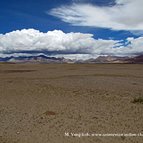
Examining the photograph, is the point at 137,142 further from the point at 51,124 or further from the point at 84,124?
the point at 51,124

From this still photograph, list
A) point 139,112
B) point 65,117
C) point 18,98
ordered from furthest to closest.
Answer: point 18,98 → point 139,112 → point 65,117

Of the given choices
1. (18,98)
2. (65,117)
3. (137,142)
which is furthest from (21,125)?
(18,98)

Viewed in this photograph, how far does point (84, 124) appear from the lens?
11.9 meters

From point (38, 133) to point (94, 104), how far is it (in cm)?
622

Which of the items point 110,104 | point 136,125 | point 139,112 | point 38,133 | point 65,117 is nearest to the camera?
point 38,133

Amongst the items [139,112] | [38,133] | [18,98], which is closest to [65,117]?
[38,133]

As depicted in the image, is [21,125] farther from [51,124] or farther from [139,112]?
[139,112]

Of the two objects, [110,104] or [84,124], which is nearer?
[84,124]

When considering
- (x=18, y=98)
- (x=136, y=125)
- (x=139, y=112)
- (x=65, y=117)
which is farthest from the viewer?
(x=18, y=98)

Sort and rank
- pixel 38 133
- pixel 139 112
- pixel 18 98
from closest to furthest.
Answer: pixel 38 133 < pixel 139 112 < pixel 18 98

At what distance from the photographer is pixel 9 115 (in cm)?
1401

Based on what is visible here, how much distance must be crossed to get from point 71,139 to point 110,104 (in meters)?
6.87

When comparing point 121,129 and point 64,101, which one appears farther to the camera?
point 64,101

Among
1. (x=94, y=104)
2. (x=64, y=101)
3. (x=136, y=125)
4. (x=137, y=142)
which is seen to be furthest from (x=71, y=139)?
(x=64, y=101)
